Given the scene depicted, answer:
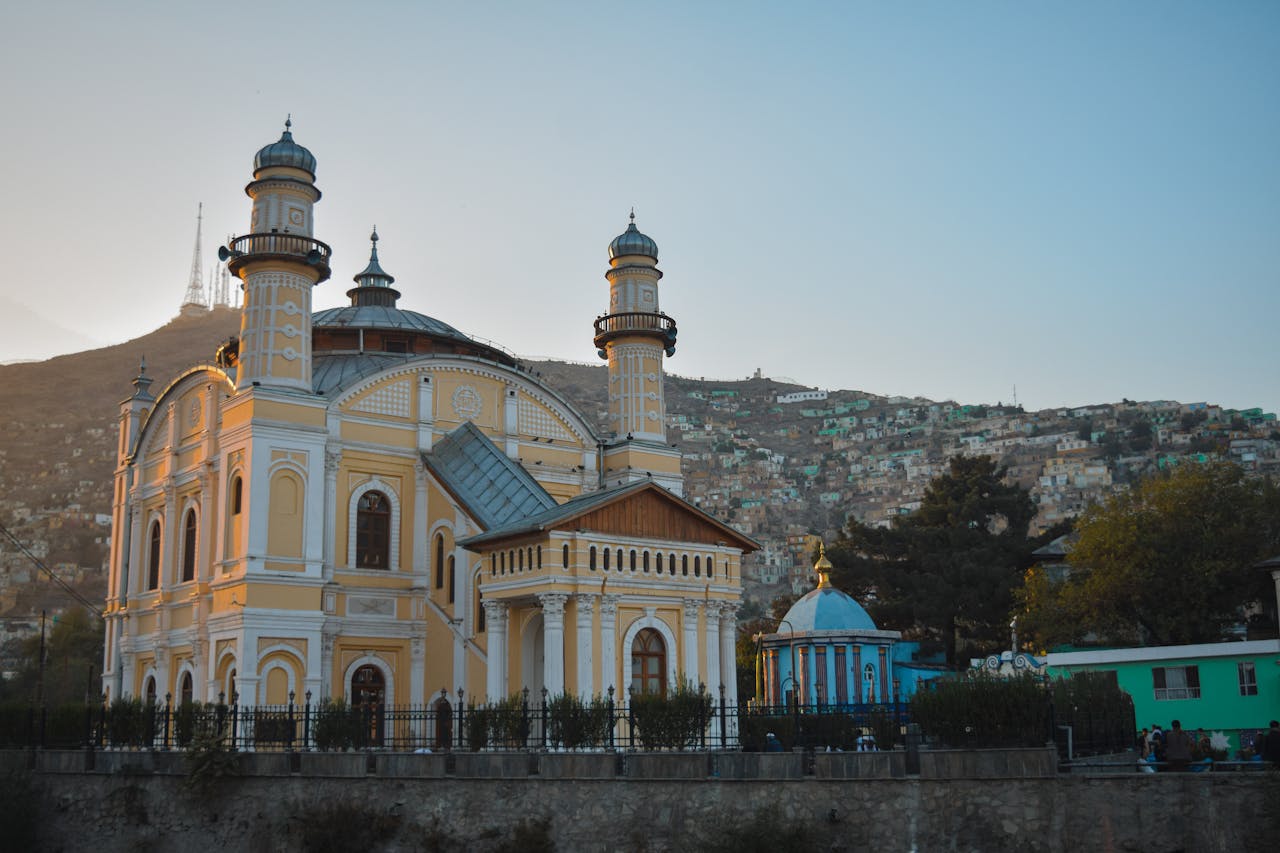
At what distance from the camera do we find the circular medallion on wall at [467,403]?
1412 inches

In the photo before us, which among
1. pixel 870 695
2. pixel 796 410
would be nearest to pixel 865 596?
pixel 870 695

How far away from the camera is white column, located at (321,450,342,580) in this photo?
106 ft

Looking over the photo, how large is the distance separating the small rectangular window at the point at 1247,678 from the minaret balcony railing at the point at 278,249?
23962 millimetres

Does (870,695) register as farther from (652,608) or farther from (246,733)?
(246,733)

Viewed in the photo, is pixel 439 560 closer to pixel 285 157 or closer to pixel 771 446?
pixel 285 157

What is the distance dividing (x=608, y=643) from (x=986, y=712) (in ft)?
35.7

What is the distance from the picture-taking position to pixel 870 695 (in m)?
36.0

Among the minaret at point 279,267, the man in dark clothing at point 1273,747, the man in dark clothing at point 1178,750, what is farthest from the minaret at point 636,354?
the man in dark clothing at point 1273,747

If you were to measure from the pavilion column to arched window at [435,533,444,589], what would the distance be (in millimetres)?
7077

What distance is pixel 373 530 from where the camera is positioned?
33625 millimetres

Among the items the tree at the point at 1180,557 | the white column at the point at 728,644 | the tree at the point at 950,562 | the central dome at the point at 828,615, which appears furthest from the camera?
the tree at the point at 950,562

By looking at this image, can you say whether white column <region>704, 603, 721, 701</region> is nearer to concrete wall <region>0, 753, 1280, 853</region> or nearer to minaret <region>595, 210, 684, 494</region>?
minaret <region>595, 210, 684, 494</region>

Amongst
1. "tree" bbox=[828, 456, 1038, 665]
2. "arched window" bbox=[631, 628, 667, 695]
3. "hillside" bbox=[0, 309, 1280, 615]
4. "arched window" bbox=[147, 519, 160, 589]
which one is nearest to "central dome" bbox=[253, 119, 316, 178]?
"arched window" bbox=[147, 519, 160, 589]

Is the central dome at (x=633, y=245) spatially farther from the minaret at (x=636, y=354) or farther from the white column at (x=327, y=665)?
the white column at (x=327, y=665)
